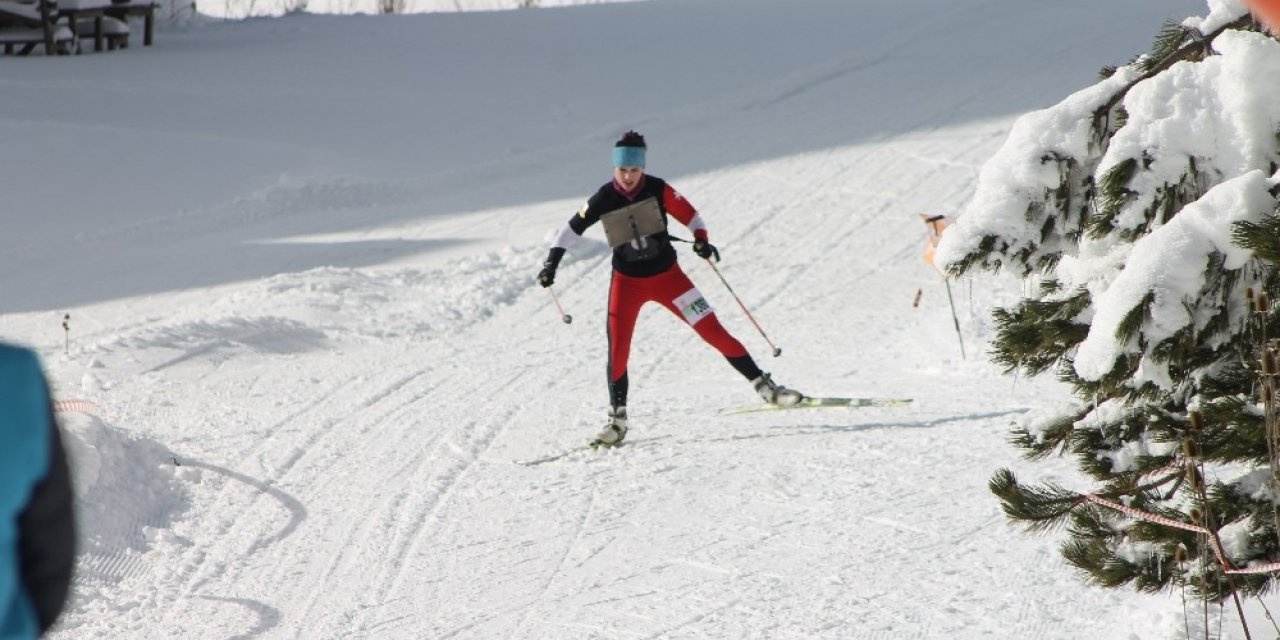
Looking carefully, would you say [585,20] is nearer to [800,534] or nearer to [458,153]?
[458,153]

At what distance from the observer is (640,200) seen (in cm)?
793

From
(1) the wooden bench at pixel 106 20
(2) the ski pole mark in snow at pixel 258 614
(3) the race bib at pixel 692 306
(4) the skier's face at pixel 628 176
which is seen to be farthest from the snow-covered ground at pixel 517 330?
(4) the skier's face at pixel 628 176

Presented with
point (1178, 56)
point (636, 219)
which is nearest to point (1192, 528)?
point (1178, 56)

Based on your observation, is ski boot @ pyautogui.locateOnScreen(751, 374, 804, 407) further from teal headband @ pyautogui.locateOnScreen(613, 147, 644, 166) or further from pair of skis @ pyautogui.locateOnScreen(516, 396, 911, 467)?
teal headband @ pyautogui.locateOnScreen(613, 147, 644, 166)

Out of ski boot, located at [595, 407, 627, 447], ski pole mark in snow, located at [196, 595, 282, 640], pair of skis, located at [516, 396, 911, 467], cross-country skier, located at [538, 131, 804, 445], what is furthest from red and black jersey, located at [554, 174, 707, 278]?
ski pole mark in snow, located at [196, 595, 282, 640]

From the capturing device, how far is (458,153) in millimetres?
17000

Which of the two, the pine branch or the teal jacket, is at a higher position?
the pine branch

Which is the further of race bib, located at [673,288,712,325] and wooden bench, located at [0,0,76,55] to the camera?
wooden bench, located at [0,0,76,55]

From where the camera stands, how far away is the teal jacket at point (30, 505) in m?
1.21

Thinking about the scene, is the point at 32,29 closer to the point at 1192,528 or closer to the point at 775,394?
the point at 775,394

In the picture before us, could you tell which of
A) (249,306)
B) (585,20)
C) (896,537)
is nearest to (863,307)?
(249,306)

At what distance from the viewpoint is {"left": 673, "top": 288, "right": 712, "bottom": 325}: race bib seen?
8039 mm

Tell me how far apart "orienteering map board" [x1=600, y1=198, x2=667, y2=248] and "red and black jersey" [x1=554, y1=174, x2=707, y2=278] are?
0.11ft

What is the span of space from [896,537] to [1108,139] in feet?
9.02
